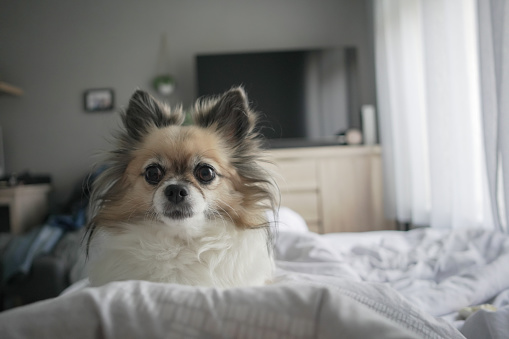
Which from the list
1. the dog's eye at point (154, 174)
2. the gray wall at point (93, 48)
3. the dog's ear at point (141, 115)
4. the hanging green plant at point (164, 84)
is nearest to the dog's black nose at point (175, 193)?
the dog's eye at point (154, 174)

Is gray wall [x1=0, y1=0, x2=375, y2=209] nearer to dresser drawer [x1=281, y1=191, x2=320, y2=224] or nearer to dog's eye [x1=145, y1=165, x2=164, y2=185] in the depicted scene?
dresser drawer [x1=281, y1=191, x2=320, y2=224]

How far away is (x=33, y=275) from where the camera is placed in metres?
2.81

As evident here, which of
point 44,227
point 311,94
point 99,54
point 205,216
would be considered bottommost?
point 44,227

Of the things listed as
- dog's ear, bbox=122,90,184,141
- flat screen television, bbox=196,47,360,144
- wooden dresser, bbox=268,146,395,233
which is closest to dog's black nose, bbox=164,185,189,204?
dog's ear, bbox=122,90,184,141

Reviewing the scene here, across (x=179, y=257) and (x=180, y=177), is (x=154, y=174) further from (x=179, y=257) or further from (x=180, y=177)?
(x=179, y=257)

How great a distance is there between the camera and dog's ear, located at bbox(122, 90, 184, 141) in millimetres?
1428

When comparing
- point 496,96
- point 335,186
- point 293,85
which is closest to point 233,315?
point 496,96

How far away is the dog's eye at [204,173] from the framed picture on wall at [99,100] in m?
4.38

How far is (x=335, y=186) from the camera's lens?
4242 mm

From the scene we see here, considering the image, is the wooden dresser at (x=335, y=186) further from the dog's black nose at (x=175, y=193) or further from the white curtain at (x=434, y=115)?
the dog's black nose at (x=175, y=193)

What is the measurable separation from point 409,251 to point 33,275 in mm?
2772

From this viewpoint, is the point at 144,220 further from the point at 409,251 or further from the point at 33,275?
the point at 33,275

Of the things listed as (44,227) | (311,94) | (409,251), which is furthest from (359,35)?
(44,227)

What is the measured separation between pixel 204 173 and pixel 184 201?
17 cm
